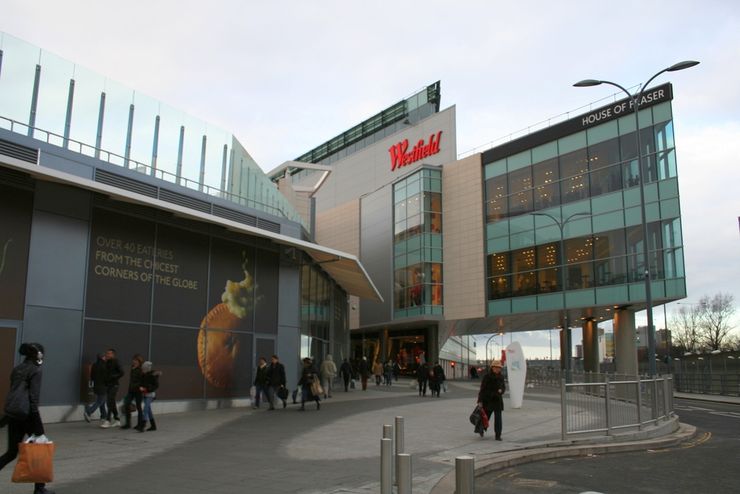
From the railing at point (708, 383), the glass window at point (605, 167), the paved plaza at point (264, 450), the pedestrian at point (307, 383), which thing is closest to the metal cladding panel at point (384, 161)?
the glass window at point (605, 167)

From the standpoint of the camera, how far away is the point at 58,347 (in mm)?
14008

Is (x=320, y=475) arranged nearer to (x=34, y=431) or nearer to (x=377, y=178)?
(x=34, y=431)

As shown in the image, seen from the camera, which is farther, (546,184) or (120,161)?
(546,184)

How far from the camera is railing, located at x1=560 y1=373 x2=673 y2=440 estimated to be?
475 inches

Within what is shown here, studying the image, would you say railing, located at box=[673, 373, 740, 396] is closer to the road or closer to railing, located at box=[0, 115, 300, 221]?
the road

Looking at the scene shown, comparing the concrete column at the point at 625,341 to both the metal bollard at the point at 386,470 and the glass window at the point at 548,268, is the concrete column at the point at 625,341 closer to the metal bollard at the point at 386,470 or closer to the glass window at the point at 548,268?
the glass window at the point at 548,268

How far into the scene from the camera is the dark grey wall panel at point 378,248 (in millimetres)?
51000

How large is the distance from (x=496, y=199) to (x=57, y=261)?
3394cm

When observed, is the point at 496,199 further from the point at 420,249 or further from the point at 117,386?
the point at 117,386

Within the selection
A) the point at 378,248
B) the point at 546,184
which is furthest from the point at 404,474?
the point at 378,248

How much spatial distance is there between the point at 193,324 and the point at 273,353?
347 centimetres

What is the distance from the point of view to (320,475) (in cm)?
834

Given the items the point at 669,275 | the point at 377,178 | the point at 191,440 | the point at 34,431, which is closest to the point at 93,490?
the point at 34,431

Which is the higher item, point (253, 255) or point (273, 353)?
point (253, 255)
